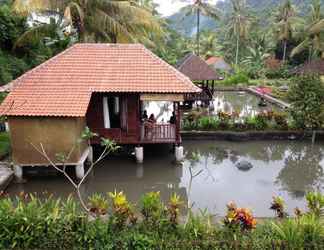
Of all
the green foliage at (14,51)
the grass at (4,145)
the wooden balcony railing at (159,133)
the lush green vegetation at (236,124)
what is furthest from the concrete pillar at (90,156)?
the green foliage at (14,51)

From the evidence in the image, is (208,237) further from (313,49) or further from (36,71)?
(313,49)

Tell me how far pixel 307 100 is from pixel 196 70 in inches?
380

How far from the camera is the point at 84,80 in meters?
12.5

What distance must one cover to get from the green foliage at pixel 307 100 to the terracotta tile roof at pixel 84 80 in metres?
6.22

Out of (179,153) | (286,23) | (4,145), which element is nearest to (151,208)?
(179,153)

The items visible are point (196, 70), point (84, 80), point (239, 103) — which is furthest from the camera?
point (239, 103)

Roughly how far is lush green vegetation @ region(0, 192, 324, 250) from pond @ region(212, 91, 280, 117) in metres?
15.8

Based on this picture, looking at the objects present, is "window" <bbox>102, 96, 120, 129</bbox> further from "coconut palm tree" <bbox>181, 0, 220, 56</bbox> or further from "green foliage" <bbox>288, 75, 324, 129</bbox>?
"coconut palm tree" <bbox>181, 0, 220, 56</bbox>

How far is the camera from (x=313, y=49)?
122 ft

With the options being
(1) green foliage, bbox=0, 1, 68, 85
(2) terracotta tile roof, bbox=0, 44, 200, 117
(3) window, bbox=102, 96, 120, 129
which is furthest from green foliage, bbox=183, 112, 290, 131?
(1) green foliage, bbox=0, 1, 68, 85

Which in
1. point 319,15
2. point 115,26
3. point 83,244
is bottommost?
point 83,244

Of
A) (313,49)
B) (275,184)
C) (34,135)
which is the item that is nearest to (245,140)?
(275,184)

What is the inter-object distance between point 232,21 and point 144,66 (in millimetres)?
36554

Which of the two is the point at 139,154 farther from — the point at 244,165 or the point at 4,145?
the point at 4,145
